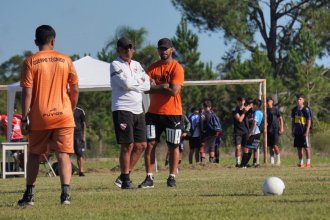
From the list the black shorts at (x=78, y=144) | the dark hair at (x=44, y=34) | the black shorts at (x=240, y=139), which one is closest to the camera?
the dark hair at (x=44, y=34)

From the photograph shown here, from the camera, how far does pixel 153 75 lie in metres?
13.1

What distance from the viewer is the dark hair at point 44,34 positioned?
966 centimetres

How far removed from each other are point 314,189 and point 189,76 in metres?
32.3

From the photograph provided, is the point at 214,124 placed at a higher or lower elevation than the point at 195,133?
higher

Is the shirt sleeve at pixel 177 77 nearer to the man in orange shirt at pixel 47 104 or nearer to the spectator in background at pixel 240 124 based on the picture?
the man in orange shirt at pixel 47 104

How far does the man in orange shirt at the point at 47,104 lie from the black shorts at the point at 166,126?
3.30 metres

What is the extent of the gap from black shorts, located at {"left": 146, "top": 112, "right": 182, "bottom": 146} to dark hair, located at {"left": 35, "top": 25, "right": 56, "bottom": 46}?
362cm

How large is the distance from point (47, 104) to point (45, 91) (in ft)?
0.46

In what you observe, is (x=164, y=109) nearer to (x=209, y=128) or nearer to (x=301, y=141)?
(x=301, y=141)

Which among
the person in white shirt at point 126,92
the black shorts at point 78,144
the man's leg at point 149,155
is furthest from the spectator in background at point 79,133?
the person in white shirt at point 126,92

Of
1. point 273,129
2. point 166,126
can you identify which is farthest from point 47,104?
point 273,129

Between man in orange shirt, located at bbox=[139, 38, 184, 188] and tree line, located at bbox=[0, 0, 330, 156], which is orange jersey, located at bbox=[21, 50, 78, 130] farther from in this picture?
tree line, located at bbox=[0, 0, 330, 156]

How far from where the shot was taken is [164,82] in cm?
1297

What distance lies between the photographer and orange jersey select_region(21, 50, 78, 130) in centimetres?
952
